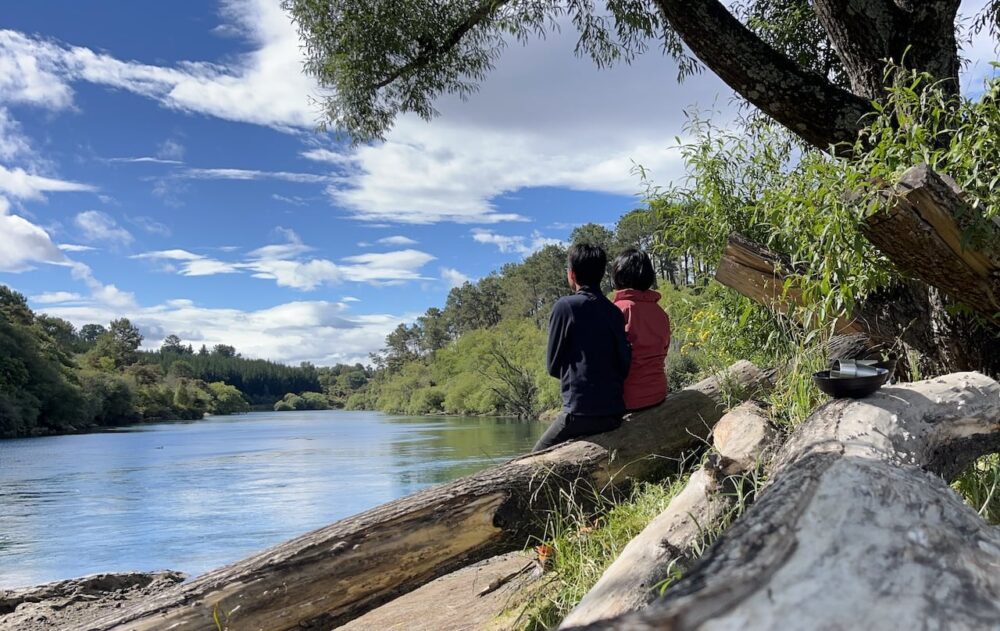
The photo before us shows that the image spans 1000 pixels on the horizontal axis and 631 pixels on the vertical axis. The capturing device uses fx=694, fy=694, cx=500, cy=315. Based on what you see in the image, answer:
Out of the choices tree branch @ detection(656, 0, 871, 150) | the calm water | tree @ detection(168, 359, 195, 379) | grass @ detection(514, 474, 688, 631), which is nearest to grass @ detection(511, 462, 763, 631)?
grass @ detection(514, 474, 688, 631)

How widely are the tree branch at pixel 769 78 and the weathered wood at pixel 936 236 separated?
144 cm

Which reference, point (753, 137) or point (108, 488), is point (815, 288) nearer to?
point (753, 137)

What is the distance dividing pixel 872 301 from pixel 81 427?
58859mm

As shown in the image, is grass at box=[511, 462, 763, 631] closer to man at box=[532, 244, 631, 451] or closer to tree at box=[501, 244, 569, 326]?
man at box=[532, 244, 631, 451]

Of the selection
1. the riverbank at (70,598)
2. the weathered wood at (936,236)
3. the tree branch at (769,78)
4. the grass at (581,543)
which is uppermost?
the tree branch at (769,78)

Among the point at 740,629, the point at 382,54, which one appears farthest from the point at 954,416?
the point at 382,54

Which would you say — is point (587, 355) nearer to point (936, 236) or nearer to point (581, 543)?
point (581, 543)

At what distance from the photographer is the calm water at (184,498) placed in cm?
892

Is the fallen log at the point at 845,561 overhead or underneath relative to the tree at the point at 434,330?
underneath

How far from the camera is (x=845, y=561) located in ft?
4.27

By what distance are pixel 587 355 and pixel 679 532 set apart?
138 cm

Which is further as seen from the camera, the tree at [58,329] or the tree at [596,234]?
the tree at [58,329]

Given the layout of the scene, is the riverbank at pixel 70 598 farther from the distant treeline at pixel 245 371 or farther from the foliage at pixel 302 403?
the foliage at pixel 302 403

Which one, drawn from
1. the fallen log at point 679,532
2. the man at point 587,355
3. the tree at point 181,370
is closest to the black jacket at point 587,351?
the man at point 587,355
